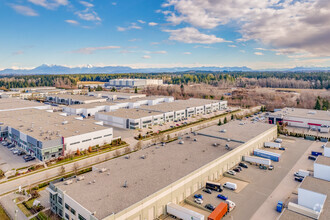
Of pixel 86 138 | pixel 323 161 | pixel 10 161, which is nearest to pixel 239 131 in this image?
pixel 323 161

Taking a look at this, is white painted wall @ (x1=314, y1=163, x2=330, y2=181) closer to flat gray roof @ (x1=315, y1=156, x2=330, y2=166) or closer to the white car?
flat gray roof @ (x1=315, y1=156, x2=330, y2=166)

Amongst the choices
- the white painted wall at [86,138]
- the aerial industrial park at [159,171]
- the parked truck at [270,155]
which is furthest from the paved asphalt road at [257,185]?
the white painted wall at [86,138]

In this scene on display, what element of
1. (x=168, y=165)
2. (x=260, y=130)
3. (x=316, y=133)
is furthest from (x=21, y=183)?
(x=316, y=133)

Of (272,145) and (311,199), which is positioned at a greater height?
(311,199)

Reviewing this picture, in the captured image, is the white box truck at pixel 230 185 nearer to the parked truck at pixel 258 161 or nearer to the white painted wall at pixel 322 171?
the parked truck at pixel 258 161

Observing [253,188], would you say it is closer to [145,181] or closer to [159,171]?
[159,171]
